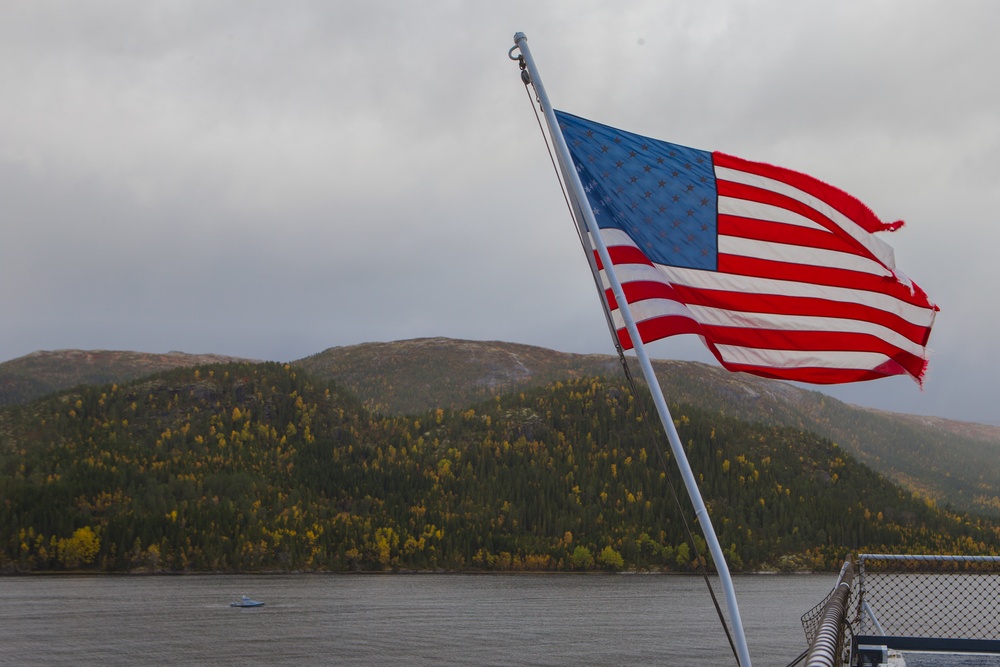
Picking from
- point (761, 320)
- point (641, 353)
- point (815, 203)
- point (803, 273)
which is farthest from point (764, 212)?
point (641, 353)

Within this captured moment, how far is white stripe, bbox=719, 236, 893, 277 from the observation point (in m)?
14.6

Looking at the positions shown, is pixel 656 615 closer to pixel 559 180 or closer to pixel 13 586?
pixel 13 586

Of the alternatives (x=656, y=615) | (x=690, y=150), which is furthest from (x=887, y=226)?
(x=656, y=615)

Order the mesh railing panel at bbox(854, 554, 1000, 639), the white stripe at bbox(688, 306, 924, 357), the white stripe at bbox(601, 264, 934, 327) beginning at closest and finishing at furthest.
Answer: the white stripe at bbox(688, 306, 924, 357) < the white stripe at bbox(601, 264, 934, 327) < the mesh railing panel at bbox(854, 554, 1000, 639)

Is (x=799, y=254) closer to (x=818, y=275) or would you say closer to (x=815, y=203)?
(x=818, y=275)

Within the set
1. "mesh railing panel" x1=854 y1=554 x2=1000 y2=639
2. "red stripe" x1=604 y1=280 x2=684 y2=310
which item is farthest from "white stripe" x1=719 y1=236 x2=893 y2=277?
"mesh railing panel" x1=854 y1=554 x2=1000 y2=639

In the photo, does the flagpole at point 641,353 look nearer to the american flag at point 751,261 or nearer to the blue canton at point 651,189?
the blue canton at point 651,189

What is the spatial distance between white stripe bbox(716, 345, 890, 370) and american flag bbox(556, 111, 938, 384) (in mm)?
16

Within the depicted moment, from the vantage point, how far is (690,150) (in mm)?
14711

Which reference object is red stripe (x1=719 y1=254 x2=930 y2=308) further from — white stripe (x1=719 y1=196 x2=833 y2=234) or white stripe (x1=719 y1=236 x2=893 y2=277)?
white stripe (x1=719 y1=196 x2=833 y2=234)

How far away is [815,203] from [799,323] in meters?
1.70

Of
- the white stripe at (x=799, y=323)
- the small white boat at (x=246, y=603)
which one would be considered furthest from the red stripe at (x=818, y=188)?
the small white boat at (x=246, y=603)

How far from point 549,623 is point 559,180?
129471mm

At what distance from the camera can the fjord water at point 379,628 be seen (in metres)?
102
